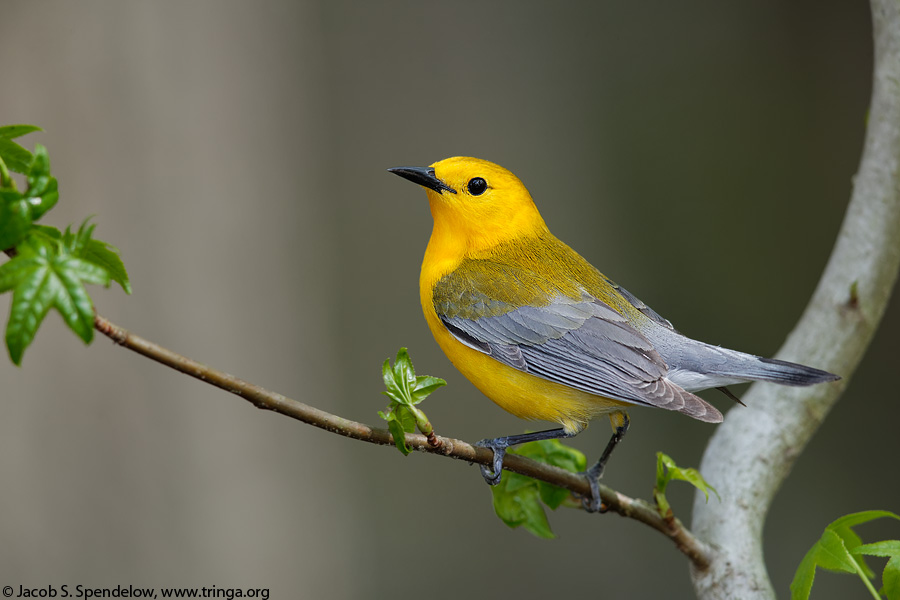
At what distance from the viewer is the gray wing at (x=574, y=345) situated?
1.90m

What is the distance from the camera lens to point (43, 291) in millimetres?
1017

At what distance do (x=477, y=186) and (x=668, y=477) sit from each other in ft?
3.17

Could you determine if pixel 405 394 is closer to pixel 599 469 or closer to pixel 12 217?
pixel 12 217

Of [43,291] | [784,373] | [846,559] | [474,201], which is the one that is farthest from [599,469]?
[43,291]

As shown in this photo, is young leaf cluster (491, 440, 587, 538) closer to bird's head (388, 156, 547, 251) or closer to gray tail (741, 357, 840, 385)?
gray tail (741, 357, 840, 385)

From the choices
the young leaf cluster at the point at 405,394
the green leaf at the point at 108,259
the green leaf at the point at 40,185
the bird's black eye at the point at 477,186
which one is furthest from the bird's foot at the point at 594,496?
the green leaf at the point at 40,185

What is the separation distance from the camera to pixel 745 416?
218 centimetres

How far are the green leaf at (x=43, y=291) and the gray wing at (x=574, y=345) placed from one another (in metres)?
1.16

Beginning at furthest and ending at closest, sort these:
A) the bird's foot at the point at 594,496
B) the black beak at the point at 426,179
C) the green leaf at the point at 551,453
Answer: the black beak at the point at 426,179, the green leaf at the point at 551,453, the bird's foot at the point at 594,496

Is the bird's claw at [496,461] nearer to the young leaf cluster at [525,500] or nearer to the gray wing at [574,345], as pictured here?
the young leaf cluster at [525,500]

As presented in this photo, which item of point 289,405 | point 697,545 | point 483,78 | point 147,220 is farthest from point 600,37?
point 289,405

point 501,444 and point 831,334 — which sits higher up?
point 831,334

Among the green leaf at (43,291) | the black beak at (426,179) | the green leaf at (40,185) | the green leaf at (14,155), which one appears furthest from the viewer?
the black beak at (426,179)

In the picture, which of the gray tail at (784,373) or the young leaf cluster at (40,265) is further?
the gray tail at (784,373)
